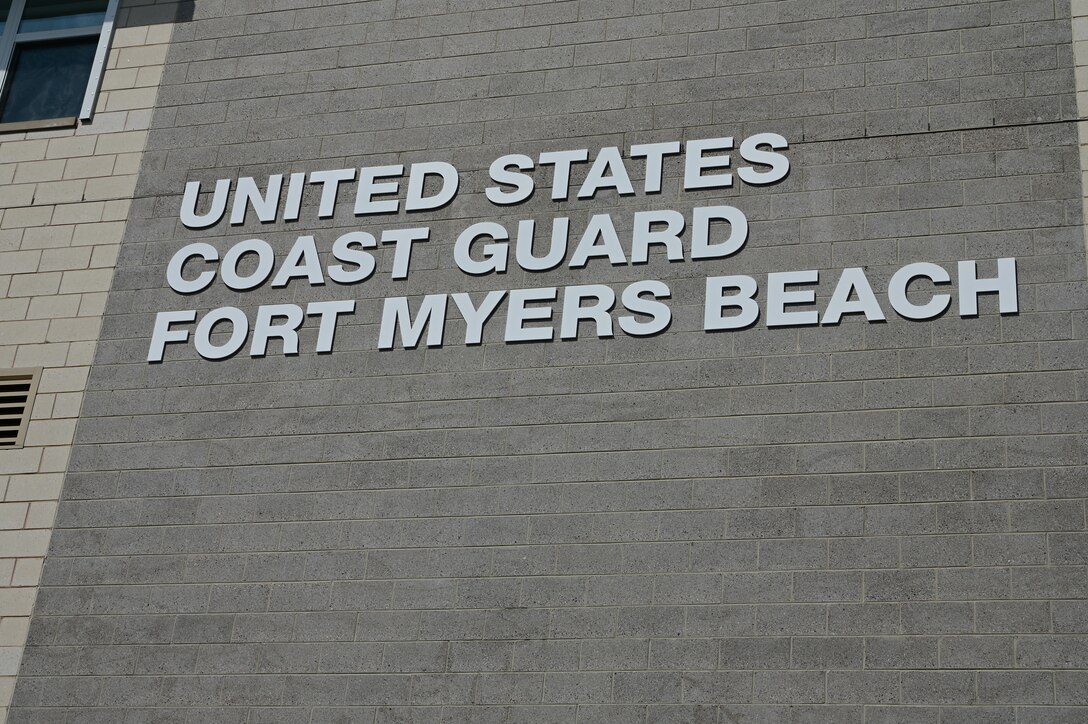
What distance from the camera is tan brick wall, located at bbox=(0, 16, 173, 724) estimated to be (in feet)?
35.3

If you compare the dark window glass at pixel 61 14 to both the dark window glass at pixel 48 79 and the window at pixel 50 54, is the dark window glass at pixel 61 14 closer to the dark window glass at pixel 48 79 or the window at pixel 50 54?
the window at pixel 50 54

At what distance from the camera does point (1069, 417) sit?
9.38 metres

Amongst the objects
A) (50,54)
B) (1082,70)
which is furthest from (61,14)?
(1082,70)

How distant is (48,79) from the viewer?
1294 cm

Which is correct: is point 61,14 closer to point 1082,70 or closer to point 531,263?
point 531,263

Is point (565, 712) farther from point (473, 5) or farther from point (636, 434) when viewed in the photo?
point (473, 5)

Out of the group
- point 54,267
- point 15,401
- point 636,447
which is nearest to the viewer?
point 636,447

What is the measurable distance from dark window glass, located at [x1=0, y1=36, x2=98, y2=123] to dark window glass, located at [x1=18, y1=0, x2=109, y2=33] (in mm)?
160

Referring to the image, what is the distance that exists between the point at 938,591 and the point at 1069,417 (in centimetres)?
139

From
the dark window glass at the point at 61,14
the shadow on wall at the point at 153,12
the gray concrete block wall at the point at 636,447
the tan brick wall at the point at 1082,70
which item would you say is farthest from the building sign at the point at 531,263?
the dark window glass at the point at 61,14

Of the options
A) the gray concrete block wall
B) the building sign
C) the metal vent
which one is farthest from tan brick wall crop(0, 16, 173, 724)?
the building sign

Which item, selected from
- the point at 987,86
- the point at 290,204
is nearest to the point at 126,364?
the point at 290,204

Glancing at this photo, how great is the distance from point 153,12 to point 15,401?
12.0 feet

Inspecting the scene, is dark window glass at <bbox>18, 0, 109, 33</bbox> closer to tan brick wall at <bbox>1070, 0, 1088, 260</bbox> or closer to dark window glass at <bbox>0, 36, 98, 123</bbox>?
dark window glass at <bbox>0, 36, 98, 123</bbox>
